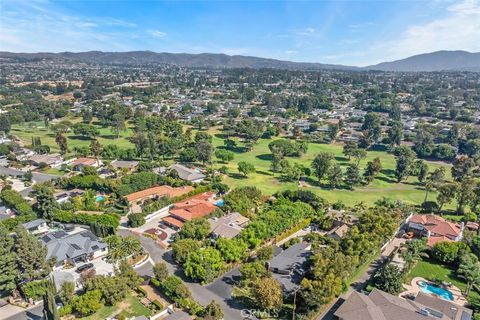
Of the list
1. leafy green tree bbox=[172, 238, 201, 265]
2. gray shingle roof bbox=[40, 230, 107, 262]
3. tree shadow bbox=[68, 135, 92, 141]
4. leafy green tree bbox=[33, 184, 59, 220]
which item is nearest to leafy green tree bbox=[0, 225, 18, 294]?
gray shingle roof bbox=[40, 230, 107, 262]

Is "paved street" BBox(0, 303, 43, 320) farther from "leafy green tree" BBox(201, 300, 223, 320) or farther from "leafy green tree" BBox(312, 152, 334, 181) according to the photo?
"leafy green tree" BBox(312, 152, 334, 181)

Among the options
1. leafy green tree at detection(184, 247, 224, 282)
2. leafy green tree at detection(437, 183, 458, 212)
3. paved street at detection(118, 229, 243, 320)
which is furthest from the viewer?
leafy green tree at detection(437, 183, 458, 212)

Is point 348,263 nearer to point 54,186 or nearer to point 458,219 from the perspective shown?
point 458,219

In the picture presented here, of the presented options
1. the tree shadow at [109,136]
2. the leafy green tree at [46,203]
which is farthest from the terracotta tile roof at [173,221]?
the tree shadow at [109,136]

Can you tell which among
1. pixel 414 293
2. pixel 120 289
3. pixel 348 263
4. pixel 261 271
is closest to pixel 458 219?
pixel 414 293

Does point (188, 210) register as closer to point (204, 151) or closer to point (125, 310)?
point (125, 310)

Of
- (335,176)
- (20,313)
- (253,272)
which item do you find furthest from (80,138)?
(253,272)
